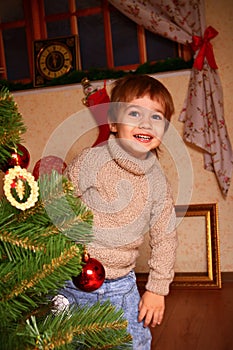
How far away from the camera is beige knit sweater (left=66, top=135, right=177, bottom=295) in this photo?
104cm

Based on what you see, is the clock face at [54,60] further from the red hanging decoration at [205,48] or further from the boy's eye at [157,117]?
the boy's eye at [157,117]

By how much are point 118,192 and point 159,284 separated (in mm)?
263

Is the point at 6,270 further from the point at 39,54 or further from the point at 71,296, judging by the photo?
the point at 39,54

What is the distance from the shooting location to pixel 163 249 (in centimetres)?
108

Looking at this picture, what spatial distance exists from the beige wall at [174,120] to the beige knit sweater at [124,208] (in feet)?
4.32

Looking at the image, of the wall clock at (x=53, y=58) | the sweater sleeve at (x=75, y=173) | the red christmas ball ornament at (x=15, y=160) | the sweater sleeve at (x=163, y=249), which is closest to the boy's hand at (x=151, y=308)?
the sweater sleeve at (x=163, y=249)

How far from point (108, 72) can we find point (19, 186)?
2.29 m

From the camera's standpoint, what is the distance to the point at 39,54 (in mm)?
2861

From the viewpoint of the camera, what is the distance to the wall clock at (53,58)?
2805mm

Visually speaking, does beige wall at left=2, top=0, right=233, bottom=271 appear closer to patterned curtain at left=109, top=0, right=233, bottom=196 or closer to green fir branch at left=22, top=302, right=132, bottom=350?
patterned curtain at left=109, top=0, right=233, bottom=196

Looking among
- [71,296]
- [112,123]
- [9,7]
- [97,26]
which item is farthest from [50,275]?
[9,7]

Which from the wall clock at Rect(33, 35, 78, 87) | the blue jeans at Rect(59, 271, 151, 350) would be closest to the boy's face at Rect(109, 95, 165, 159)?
the blue jeans at Rect(59, 271, 151, 350)

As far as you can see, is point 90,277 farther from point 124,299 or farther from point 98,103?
point 98,103

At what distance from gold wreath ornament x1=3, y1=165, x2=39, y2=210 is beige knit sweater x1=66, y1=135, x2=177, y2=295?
50cm
